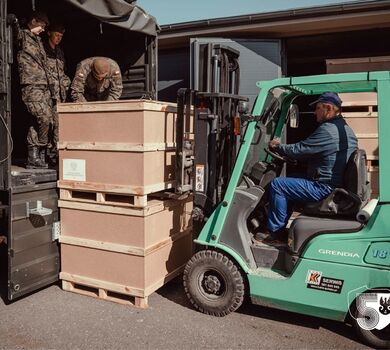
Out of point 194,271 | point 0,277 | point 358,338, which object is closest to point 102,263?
point 194,271

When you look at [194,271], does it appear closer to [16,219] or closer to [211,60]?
[16,219]

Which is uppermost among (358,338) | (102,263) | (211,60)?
(211,60)

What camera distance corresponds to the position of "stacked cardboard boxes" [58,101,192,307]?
3.96 meters

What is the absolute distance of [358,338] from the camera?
347 centimetres

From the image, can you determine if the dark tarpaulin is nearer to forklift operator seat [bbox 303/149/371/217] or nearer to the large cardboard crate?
the large cardboard crate

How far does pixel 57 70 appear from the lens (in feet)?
17.5

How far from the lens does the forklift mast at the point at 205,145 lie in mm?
4129

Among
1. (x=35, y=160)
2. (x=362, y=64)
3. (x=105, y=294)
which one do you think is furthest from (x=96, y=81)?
(x=362, y=64)

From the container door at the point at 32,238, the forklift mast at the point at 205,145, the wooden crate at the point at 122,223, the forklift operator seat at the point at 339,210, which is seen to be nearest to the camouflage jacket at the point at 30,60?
the container door at the point at 32,238

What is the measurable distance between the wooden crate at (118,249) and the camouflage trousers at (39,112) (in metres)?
1.02

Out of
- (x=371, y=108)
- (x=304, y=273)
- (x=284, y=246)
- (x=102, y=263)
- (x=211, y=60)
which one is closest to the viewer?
(x=304, y=273)

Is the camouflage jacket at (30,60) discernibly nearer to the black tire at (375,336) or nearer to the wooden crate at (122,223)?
the wooden crate at (122,223)

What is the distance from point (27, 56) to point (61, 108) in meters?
0.95

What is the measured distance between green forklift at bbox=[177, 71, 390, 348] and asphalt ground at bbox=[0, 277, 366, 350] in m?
0.20
